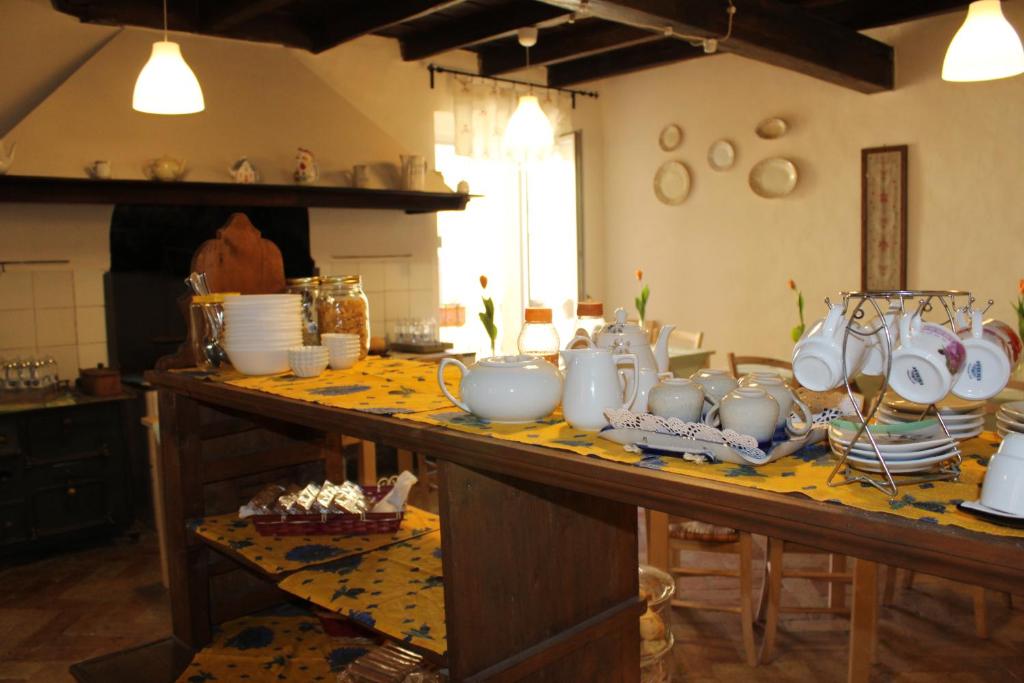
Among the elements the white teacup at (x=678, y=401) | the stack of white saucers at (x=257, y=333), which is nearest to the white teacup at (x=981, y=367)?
the white teacup at (x=678, y=401)

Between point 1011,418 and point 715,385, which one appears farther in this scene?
point 715,385

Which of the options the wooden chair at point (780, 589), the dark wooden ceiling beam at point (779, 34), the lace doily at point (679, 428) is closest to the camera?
the lace doily at point (679, 428)

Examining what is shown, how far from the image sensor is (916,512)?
93 centimetres

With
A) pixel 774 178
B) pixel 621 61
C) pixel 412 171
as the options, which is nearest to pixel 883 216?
pixel 774 178

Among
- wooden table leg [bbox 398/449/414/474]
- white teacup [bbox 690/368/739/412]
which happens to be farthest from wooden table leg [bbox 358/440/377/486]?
white teacup [bbox 690/368/739/412]

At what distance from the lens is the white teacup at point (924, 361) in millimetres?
1015

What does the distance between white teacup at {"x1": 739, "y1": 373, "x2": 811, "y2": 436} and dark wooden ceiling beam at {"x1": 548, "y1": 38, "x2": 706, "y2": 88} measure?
468 centimetres

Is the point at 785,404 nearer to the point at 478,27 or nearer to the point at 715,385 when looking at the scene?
the point at 715,385

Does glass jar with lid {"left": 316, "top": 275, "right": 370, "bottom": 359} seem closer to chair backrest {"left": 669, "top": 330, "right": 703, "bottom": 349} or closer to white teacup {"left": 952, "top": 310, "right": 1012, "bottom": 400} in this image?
white teacup {"left": 952, "top": 310, "right": 1012, "bottom": 400}

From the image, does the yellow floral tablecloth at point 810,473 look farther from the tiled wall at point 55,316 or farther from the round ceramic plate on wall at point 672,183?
the round ceramic plate on wall at point 672,183

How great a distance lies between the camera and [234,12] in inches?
173

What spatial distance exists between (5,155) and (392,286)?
2.27 m

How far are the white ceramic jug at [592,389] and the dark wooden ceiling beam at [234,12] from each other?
3446 millimetres

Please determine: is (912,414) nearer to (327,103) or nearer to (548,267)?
(327,103)
